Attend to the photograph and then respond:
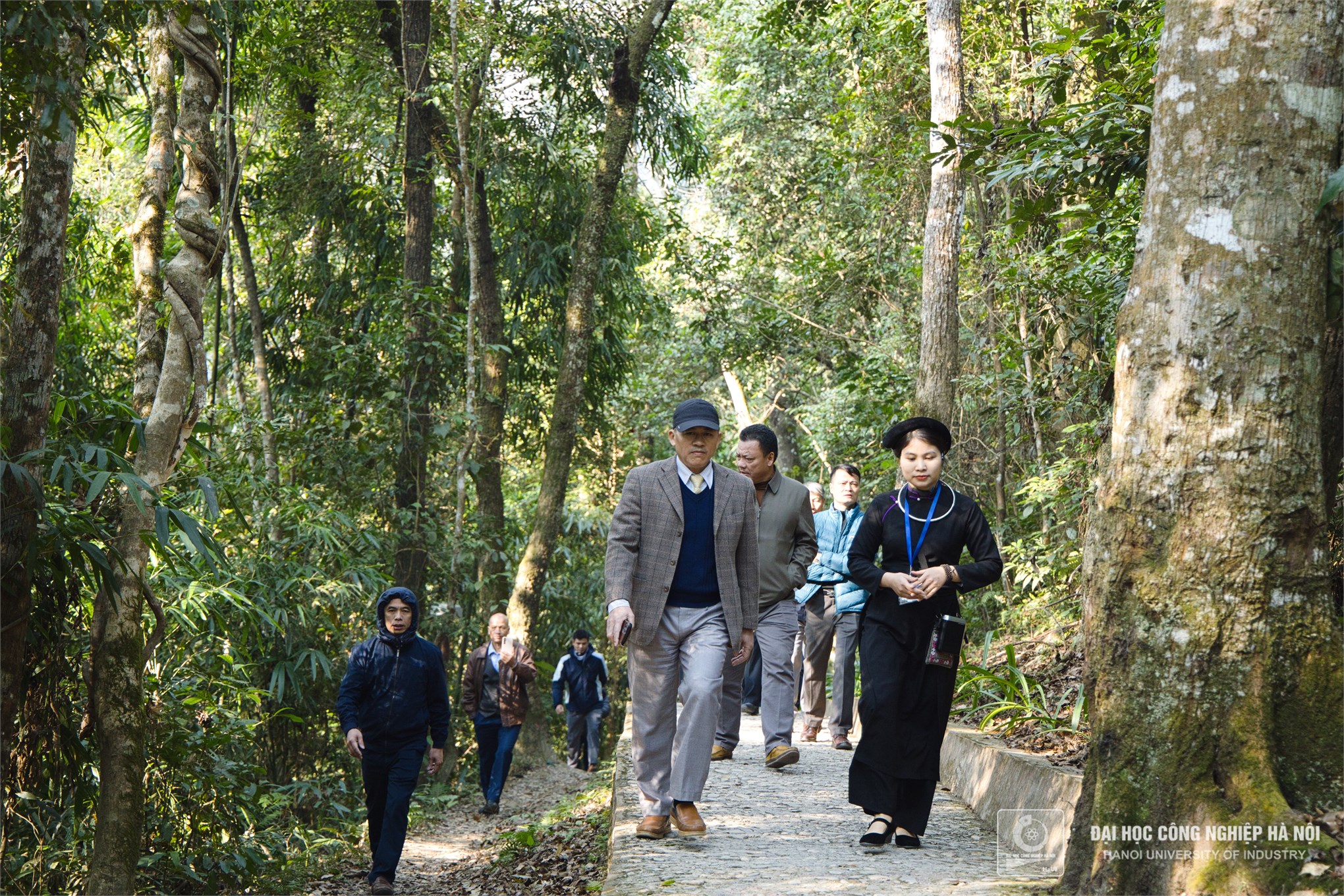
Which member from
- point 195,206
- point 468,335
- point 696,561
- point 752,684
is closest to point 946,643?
point 696,561

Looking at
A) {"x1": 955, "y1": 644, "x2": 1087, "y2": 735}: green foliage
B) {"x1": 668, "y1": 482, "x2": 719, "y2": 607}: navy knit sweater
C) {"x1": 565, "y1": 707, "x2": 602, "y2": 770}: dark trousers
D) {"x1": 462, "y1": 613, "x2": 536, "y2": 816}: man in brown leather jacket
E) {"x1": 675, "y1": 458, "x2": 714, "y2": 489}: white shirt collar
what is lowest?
{"x1": 565, "y1": 707, "x2": 602, "y2": 770}: dark trousers

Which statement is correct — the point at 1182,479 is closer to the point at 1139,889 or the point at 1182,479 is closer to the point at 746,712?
the point at 1139,889

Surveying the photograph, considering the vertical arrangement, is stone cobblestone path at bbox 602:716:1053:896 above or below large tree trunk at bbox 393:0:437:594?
below

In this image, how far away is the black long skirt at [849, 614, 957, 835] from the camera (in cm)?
550

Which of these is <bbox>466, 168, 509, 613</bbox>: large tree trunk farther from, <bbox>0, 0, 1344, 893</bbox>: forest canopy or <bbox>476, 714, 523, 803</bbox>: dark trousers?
<bbox>476, 714, 523, 803</bbox>: dark trousers

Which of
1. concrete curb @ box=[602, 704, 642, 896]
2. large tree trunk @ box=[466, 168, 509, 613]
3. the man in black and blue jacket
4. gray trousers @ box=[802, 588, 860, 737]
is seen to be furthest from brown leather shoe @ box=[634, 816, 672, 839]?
the man in black and blue jacket

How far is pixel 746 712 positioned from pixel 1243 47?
10.2 metres

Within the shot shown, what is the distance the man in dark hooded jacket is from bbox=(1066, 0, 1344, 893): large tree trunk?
471 centimetres

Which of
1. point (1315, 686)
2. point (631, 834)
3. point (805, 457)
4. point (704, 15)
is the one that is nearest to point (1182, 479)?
point (1315, 686)

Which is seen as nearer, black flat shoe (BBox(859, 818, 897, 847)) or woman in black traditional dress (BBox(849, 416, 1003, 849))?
woman in black traditional dress (BBox(849, 416, 1003, 849))

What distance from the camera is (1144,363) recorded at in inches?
162

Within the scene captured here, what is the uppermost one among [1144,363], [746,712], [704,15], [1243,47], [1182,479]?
[704,15]

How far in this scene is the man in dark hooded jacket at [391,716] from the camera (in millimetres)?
7531

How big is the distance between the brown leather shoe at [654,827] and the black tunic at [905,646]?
0.94 metres
